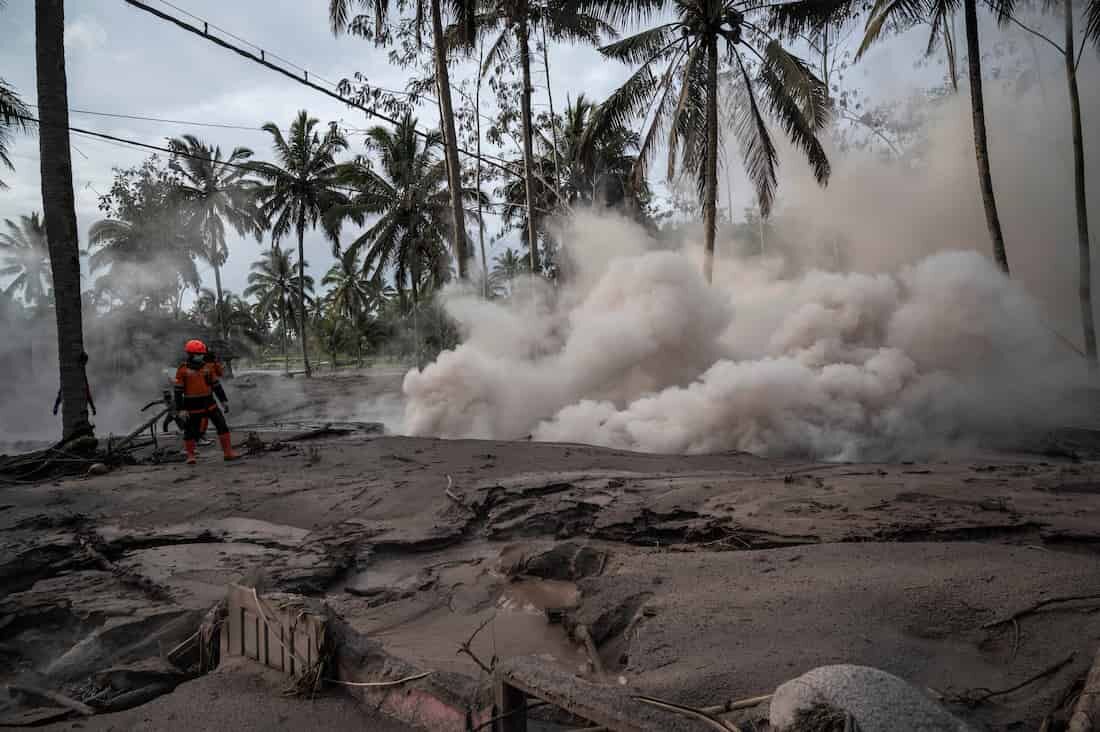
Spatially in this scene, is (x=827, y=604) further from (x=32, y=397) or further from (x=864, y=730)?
(x=32, y=397)

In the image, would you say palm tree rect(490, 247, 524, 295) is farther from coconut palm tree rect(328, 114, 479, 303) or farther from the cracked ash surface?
the cracked ash surface

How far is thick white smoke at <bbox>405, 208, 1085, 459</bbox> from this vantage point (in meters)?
10.4

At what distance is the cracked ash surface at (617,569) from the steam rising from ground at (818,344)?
2.86 metres

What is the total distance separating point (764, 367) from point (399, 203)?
830 inches

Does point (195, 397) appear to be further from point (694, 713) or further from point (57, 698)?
point (694, 713)

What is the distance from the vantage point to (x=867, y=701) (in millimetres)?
1805

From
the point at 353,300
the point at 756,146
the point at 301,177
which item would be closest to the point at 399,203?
the point at 301,177

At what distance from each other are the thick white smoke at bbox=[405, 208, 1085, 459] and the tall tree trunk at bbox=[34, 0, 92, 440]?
5.98 meters

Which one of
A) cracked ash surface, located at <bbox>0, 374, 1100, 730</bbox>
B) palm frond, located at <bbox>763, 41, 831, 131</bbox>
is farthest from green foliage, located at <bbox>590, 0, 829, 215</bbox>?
cracked ash surface, located at <bbox>0, 374, 1100, 730</bbox>

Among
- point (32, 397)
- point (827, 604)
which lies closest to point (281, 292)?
point (32, 397)

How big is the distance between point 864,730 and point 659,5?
16055mm

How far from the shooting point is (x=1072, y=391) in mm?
11758

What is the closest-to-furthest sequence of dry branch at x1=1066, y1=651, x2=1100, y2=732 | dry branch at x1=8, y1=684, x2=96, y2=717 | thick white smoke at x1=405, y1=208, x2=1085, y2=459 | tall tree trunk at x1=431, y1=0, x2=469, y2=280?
dry branch at x1=1066, y1=651, x2=1100, y2=732 < dry branch at x1=8, y1=684, x2=96, y2=717 < thick white smoke at x1=405, y1=208, x2=1085, y2=459 < tall tree trunk at x1=431, y1=0, x2=469, y2=280

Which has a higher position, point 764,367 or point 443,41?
point 443,41
